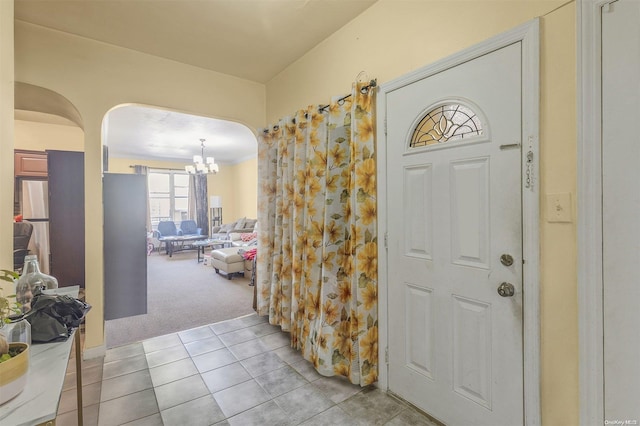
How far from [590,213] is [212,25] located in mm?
2718

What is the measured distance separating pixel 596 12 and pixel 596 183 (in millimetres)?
679

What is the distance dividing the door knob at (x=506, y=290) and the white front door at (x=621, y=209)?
0.31 metres

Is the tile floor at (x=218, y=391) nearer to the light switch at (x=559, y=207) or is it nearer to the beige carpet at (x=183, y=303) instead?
the beige carpet at (x=183, y=303)

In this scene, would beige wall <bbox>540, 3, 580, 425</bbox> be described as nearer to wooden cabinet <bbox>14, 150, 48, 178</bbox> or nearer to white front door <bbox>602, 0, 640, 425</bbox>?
white front door <bbox>602, 0, 640, 425</bbox>

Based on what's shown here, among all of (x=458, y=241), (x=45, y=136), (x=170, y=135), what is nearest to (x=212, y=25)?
(x=458, y=241)

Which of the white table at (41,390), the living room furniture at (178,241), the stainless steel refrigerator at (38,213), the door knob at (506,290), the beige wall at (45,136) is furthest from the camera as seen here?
the living room furniture at (178,241)

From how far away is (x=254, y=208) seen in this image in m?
8.48

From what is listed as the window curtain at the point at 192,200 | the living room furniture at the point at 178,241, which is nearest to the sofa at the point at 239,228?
the living room furniture at the point at 178,241

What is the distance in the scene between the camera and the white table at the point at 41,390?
77 centimetres

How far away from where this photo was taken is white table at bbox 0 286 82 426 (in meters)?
0.77

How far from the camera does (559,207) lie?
4.07 ft

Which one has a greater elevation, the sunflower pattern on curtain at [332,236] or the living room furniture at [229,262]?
the sunflower pattern on curtain at [332,236]

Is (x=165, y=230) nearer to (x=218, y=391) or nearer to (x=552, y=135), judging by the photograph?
(x=218, y=391)

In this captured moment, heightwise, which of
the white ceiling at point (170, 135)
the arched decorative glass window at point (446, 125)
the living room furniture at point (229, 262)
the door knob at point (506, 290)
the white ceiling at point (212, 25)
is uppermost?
the white ceiling at point (170, 135)
